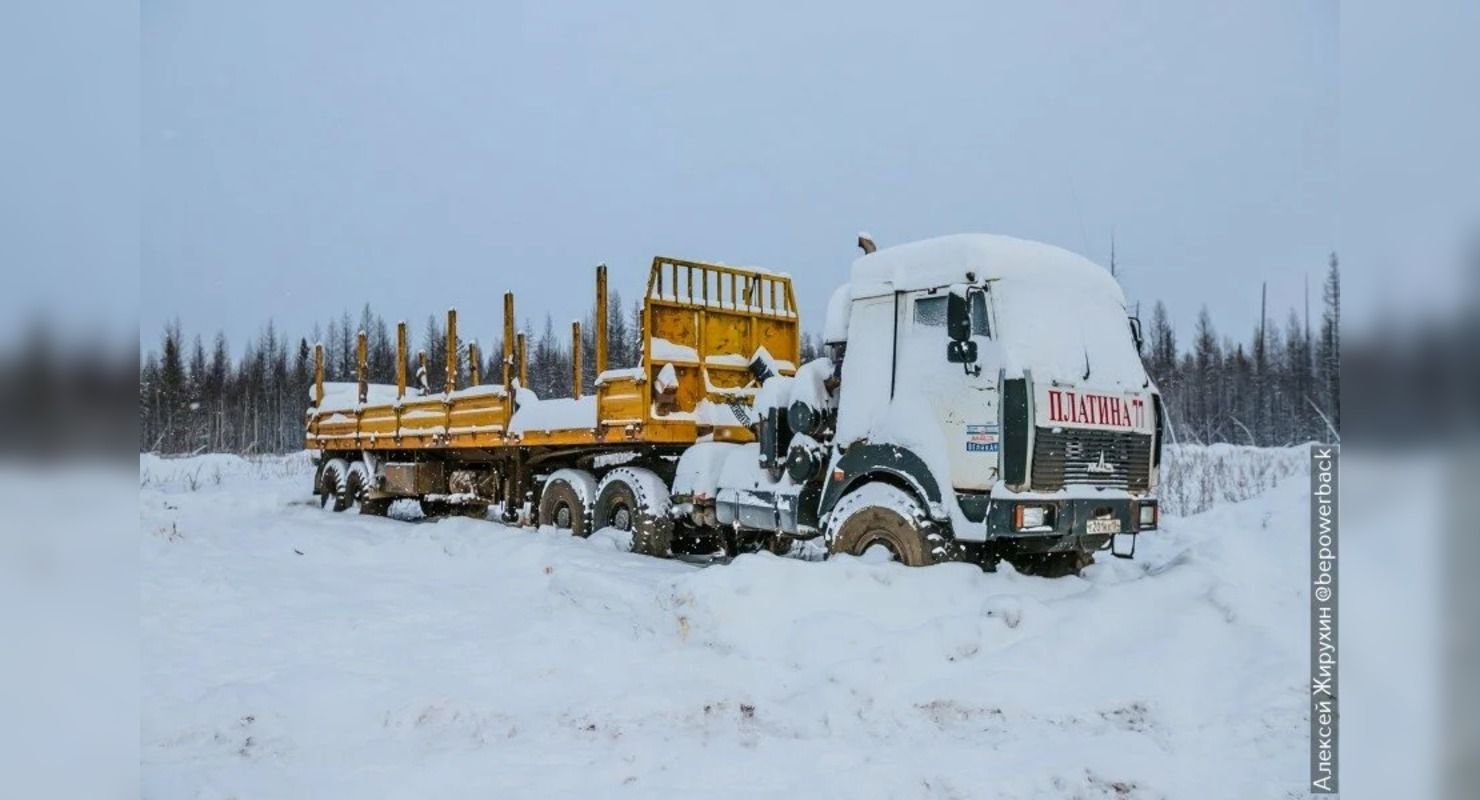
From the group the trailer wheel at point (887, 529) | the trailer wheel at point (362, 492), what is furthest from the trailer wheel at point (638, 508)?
the trailer wheel at point (362, 492)

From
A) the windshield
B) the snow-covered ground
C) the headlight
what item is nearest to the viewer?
the snow-covered ground

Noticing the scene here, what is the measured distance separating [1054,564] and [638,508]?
12.9ft

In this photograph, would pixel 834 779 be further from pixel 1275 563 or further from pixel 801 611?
pixel 1275 563

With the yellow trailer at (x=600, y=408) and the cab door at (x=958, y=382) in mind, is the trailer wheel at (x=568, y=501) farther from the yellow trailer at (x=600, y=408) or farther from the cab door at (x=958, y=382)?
the cab door at (x=958, y=382)

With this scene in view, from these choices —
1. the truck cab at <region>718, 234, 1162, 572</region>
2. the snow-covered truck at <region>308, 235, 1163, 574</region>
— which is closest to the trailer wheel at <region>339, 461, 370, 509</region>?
the snow-covered truck at <region>308, 235, 1163, 574</region>

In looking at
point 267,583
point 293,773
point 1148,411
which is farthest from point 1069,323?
point 267,583

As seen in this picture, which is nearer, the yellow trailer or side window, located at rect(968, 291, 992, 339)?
side window, located at rect(968, 291, 992, 339)

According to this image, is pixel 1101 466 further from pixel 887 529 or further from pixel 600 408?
pixel 600 408

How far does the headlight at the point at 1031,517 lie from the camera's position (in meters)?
5.79

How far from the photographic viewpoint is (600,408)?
9.48 m

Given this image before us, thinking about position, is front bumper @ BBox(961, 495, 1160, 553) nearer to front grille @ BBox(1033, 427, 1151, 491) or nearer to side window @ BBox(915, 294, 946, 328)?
front grille @ BBox(1033, 427, 1151, 491)

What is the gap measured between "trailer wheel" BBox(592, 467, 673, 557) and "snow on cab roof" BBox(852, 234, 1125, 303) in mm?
3290

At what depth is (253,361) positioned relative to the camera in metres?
27.9

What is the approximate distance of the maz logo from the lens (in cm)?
616
